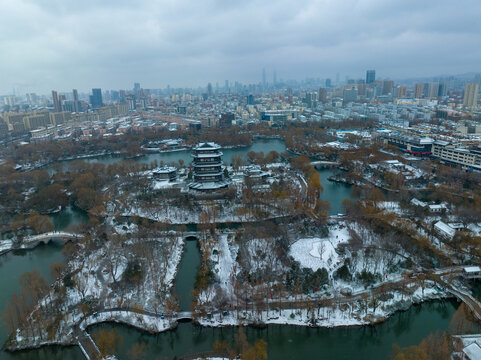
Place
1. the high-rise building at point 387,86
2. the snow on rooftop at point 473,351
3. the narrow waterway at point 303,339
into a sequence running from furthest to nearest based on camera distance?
the high-rise building at point 387,86
the narrow waterway at point 303,339
the snow on rooftop at point 473,351

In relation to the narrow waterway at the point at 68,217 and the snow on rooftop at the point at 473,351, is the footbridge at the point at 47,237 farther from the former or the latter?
the snow on rooftop at the point at 473,351

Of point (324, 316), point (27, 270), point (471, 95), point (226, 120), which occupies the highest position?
point (471, 95)

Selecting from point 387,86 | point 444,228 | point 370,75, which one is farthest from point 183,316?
point 370,75

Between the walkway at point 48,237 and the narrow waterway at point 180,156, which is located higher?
the walkway at point 48,237

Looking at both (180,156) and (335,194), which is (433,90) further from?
(335,194)

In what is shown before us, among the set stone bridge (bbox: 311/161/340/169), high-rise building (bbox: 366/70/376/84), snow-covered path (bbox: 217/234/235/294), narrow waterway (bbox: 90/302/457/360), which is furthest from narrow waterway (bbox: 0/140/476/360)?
high-rise building (bbox: 366/70/376/84)

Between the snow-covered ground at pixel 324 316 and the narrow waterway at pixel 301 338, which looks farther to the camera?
the snow-covered ground at pixel 324 316

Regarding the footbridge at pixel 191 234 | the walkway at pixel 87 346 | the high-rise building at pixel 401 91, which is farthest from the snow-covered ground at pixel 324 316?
the high-rise building at pixel 401 91
